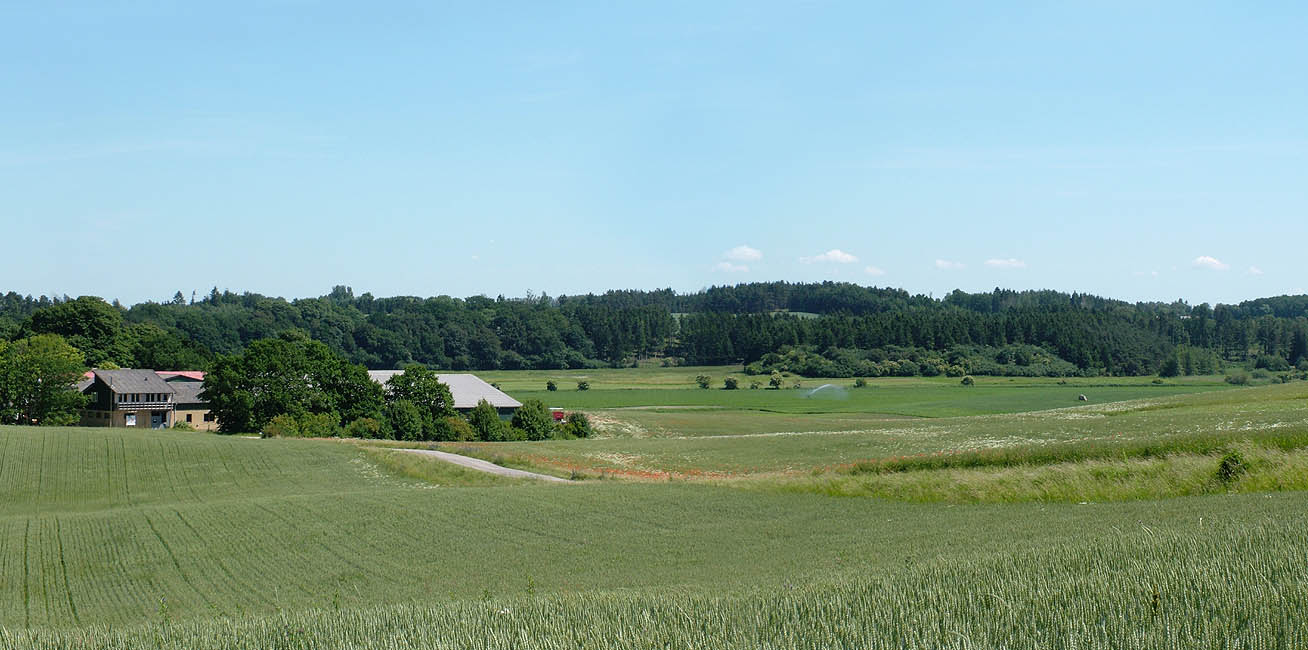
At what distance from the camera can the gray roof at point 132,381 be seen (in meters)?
93.4

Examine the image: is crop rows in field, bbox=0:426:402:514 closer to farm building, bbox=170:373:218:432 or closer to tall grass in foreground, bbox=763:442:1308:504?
tall grass in foreground, bbox=763:442:1308:504

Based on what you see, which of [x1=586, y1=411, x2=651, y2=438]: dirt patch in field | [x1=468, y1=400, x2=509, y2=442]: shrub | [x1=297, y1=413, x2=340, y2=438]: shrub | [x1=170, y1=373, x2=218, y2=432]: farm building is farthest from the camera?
[x1=170, y1=373, x2=218, y2=432]: farm building

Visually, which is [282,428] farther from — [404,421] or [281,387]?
[404,421]

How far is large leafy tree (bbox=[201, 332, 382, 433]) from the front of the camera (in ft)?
275

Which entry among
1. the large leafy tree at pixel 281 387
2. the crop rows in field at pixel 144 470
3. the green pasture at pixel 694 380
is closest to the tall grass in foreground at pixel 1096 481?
the crop rows in field at pixel 144 470

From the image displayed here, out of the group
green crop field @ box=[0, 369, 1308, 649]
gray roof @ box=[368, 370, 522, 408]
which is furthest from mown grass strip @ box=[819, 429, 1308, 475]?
gray roof @ box=[368, 370, 522, 408]

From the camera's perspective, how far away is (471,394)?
98375 millimetres

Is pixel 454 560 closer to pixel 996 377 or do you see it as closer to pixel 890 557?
pixel 890 557

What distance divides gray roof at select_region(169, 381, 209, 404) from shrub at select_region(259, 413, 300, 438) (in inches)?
876

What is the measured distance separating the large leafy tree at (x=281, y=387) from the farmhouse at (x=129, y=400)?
39.3ft

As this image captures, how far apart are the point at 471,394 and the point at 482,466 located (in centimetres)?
4904

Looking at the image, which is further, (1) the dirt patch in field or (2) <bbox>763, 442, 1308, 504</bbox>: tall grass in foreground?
(1) the dirt patch in field

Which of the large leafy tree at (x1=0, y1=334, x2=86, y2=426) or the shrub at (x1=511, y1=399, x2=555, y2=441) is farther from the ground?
the large leafy tree at (x1=0, y1=334, x2=86, y2=426)

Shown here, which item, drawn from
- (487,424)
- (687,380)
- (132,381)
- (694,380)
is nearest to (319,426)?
(487,424)
